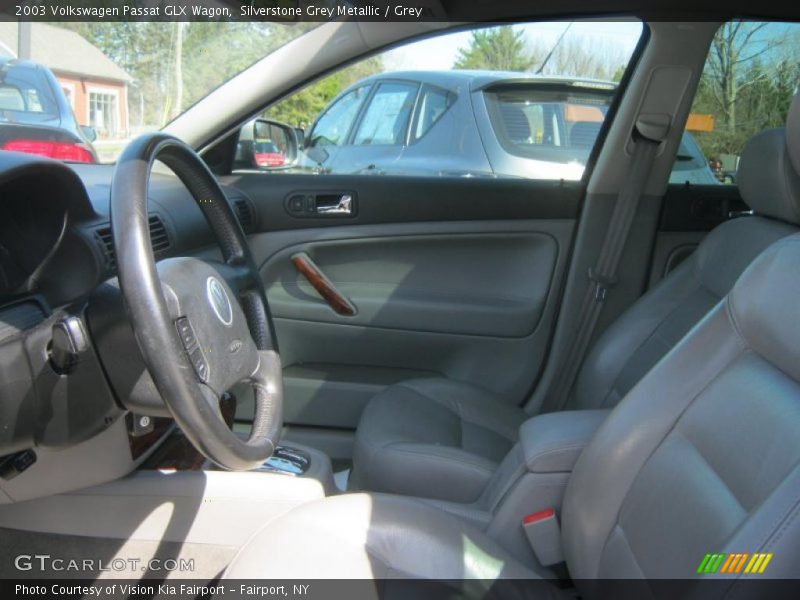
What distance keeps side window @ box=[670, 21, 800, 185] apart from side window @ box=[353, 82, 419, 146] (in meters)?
0.90

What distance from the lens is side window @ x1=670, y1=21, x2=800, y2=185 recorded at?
91.4 inches

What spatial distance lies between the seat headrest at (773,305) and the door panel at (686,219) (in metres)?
1.19

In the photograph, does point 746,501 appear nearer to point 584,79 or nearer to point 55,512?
point 55,512

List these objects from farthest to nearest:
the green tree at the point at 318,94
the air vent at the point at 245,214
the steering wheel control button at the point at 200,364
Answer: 1. the air vent at the point at 245,214
2. the green tree at the point at 318,94
3. the steering wheel control button at the point at 200,364

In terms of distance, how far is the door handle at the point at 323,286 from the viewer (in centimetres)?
261

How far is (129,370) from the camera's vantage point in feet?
3.96

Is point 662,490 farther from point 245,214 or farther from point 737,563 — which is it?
point 245,214

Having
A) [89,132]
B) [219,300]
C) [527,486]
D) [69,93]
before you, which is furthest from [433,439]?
[69,93]

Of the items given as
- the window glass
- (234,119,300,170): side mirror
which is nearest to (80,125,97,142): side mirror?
(234,119,300,170): side mirror

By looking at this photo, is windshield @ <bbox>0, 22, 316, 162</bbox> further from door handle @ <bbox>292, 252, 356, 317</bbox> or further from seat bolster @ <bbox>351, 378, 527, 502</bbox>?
seat bolster @ <bbox>351, 378, 527, 502</bbox>

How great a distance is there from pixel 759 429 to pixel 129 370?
38.3 inches

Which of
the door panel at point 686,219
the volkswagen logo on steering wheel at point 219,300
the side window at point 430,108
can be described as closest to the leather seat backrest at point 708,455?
the volkswagen logo on steering wheel at point 219,300

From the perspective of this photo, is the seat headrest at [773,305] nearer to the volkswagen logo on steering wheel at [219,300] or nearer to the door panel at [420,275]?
the volkswagen logo on steering wheel at [219,300]

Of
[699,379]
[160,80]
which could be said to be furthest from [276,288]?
[699,379]
